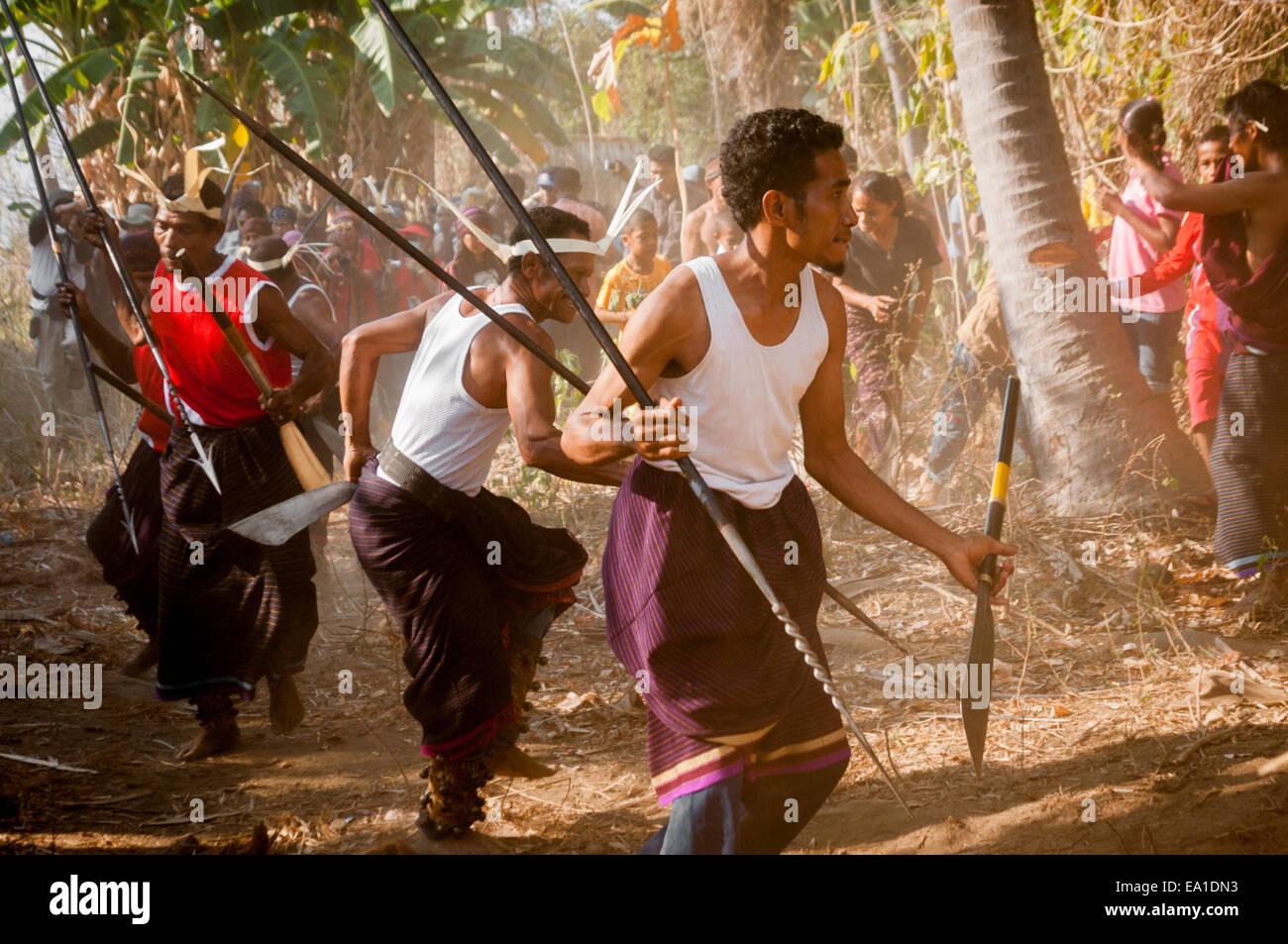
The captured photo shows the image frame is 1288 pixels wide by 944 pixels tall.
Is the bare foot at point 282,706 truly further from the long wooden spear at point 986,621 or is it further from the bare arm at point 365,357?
the long wooden spear at point 986,621

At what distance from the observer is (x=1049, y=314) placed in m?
5.69

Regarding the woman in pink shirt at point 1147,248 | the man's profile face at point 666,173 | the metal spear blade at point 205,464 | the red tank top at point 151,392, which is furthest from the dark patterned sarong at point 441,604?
the man's profile face at point 666,173

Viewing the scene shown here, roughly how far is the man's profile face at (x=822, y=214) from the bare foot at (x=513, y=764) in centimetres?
207

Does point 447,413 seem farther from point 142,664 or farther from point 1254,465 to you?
point 1254,465

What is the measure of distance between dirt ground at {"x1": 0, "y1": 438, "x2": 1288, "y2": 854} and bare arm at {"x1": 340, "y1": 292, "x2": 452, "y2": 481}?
3.89 feet

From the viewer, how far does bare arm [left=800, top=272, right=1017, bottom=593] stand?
2.89 meters

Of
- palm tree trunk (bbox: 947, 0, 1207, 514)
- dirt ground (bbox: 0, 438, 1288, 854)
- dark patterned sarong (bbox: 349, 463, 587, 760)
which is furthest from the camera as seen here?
palm tree trunk (bbox: 947, 0, 1207, 514)

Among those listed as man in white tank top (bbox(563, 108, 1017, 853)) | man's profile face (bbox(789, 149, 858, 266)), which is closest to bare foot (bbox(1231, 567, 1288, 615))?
man in white tank top (bbox(563, 108, 1017, 853))

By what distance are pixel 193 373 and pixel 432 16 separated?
10341 millimetres

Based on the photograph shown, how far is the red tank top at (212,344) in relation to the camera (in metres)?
4.36

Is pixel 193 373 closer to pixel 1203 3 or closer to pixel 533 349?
pixel 533 349

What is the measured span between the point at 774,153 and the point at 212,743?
316 centimetres

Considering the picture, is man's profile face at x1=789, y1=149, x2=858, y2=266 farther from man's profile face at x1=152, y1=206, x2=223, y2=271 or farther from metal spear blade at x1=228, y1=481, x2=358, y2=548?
man's profile face at x1=152, y1=206, x2=223, y2=271

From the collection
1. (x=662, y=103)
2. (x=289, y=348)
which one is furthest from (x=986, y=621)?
(x=662, y=103)
